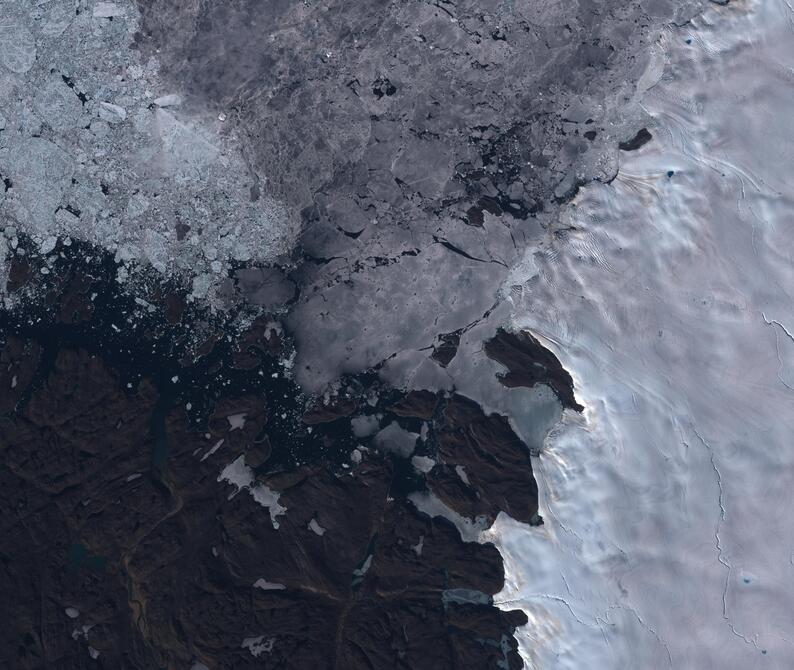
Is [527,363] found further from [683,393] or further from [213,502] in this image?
[213,502]

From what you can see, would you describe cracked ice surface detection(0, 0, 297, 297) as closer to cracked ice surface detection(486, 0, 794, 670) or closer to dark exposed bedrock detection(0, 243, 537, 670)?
dark exposed bedrock detection(0, 243, 537, 670)

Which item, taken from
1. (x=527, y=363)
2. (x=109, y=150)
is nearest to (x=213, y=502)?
(x=527, y=363)

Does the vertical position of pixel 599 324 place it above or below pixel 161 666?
above

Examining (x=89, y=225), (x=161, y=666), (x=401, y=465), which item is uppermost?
(x=89, y=225)

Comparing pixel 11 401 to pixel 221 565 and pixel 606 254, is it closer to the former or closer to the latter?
pixel 221 565

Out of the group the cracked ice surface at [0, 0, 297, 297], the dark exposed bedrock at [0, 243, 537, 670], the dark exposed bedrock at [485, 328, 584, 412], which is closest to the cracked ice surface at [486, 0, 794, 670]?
the dark exposed bedrock at [485, 328, 584, 412]

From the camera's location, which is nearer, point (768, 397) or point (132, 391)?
point (768, 397)

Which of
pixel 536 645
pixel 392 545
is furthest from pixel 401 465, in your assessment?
pixel 536 645
